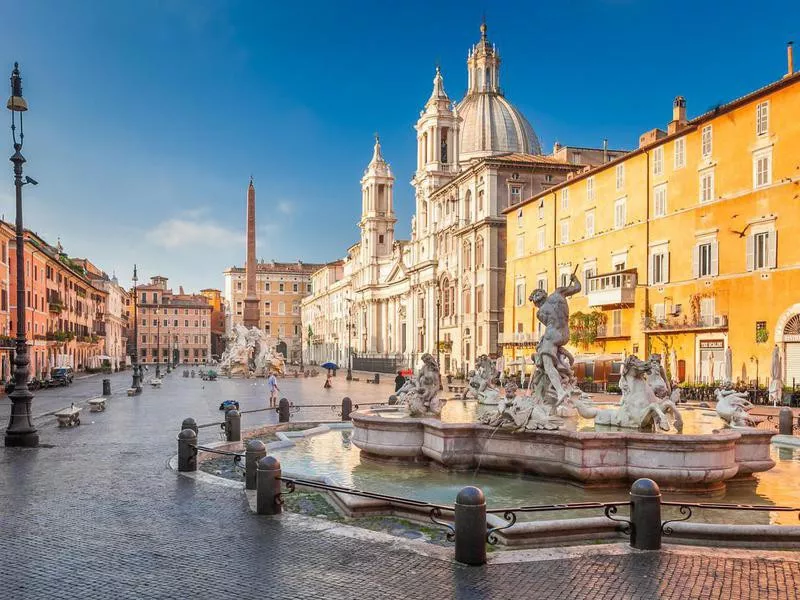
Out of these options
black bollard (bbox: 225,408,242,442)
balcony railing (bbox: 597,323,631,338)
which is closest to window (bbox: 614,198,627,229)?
balcony railing (bbox: 597,323,631,338)

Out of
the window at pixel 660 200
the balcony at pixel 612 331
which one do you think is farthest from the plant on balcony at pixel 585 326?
the window at pixel 660 200

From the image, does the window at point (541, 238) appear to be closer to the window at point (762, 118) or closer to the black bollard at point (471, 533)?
the window at point (762, 118)

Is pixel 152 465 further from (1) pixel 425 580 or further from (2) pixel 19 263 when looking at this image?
(1) pixel 425 580

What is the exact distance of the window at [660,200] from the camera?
38.8 meters

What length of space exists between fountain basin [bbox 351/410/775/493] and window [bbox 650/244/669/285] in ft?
88.8

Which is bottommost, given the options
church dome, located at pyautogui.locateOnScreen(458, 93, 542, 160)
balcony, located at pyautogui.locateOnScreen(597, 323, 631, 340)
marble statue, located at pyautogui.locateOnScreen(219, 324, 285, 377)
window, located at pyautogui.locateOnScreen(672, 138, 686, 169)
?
marble statue, located at pyautogui.locateOnScreen(219, 324, 285, 377)

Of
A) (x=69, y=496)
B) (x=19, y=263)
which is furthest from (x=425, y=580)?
(x=19, y=263)

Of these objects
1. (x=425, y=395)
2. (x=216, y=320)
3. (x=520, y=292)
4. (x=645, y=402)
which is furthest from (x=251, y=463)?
(x=216, y=320)

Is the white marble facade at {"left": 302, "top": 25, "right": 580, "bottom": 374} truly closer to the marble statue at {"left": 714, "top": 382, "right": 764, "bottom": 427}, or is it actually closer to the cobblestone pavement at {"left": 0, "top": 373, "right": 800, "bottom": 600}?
the marble statue at {"left": 714, "top": 382, "right": 764, "bottom": 427}

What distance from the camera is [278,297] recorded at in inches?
5807

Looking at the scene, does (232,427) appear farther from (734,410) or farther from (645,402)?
(734,410)

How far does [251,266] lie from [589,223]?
32546 mm

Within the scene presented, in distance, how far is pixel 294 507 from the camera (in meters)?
11.0

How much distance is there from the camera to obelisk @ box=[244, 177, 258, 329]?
215 feet
